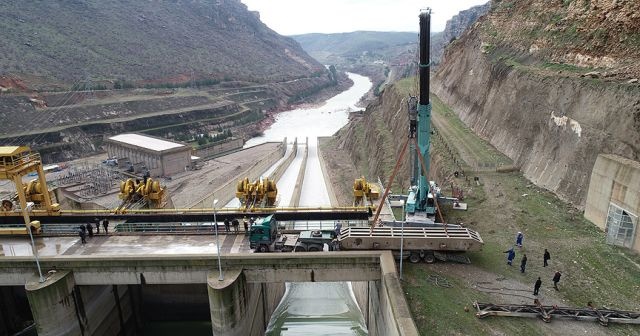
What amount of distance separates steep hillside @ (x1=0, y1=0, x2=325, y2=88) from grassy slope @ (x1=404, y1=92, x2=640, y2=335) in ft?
334

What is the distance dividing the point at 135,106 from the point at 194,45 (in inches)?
3319

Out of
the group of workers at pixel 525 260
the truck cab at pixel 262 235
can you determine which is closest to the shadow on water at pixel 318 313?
the truck cab at pixel 262 235

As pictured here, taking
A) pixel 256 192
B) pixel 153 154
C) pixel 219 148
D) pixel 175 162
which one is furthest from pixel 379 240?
pixel 219 148

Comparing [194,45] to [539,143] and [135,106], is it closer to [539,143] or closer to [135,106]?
[135,106]

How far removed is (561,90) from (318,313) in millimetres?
28442

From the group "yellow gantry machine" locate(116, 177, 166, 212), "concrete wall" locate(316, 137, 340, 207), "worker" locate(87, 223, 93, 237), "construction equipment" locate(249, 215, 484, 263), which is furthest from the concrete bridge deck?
"concrete wall" locate(316, 137, 340, 207)

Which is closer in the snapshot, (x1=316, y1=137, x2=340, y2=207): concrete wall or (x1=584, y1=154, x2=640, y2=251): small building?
(x1=584, y1=154, x2=640, y2=251): small building

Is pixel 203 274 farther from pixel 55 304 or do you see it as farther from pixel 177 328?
pixel 177 328

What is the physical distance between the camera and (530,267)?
2352 centimetres

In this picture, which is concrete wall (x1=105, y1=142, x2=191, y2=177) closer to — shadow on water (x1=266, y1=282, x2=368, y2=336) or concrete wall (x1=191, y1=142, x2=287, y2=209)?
concrete wall (x1=191, y1=142, x2=287, y2=209)

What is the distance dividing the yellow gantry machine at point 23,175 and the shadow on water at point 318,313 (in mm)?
19512

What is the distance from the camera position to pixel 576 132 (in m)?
32.1

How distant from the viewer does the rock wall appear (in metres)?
28.5

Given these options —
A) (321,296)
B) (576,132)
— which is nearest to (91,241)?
(321,296)
